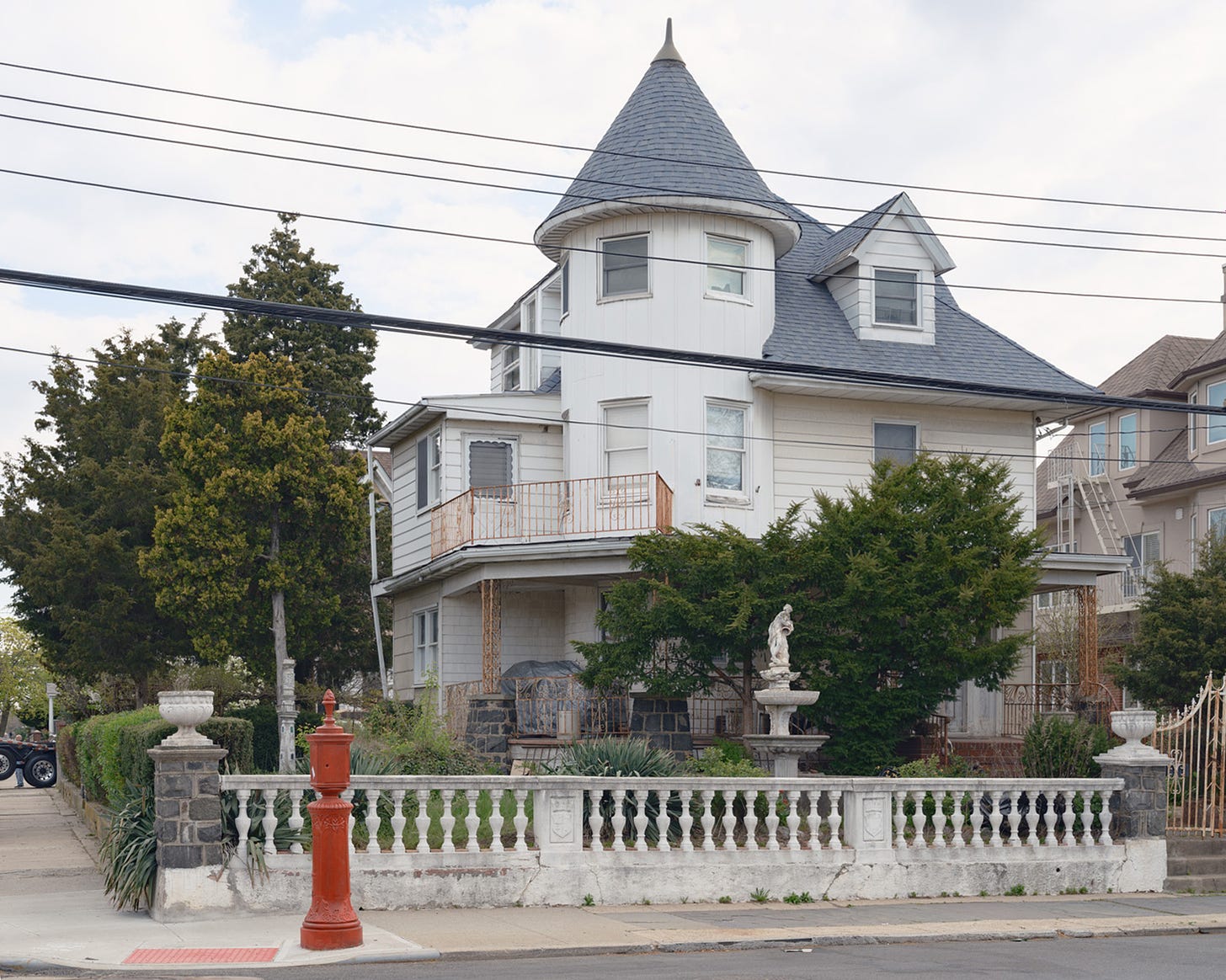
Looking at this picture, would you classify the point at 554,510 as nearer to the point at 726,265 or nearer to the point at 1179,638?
the point at 726,265

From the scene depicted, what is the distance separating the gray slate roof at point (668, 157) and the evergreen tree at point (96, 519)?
36.5 feet

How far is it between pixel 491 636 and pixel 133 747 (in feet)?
28.3

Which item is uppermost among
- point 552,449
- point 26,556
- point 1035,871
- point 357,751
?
point 552,449

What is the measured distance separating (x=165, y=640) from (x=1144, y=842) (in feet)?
70.8

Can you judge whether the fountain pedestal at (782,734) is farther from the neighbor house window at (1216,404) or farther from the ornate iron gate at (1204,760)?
the neighbor house window at (1216,404)

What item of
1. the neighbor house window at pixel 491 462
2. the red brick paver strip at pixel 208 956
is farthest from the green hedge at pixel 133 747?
the neighbor house window at pixel 491 462


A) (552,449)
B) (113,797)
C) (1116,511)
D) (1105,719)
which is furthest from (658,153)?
(1116,511)

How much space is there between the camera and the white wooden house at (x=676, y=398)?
943 inches

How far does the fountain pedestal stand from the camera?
17.1 meters

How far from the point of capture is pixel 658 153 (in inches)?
968

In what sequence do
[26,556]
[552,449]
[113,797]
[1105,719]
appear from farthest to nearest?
[26,556] < [552,449] < [1105,719] < [113,797]

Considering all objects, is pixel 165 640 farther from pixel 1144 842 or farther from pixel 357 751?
pixel 1144 842

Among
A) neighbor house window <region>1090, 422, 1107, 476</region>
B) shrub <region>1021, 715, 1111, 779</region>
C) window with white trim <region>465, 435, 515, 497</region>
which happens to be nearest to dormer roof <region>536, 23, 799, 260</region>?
window with white trim <region>465, 435, 515, 497</region>

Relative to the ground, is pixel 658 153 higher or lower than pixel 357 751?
higher
